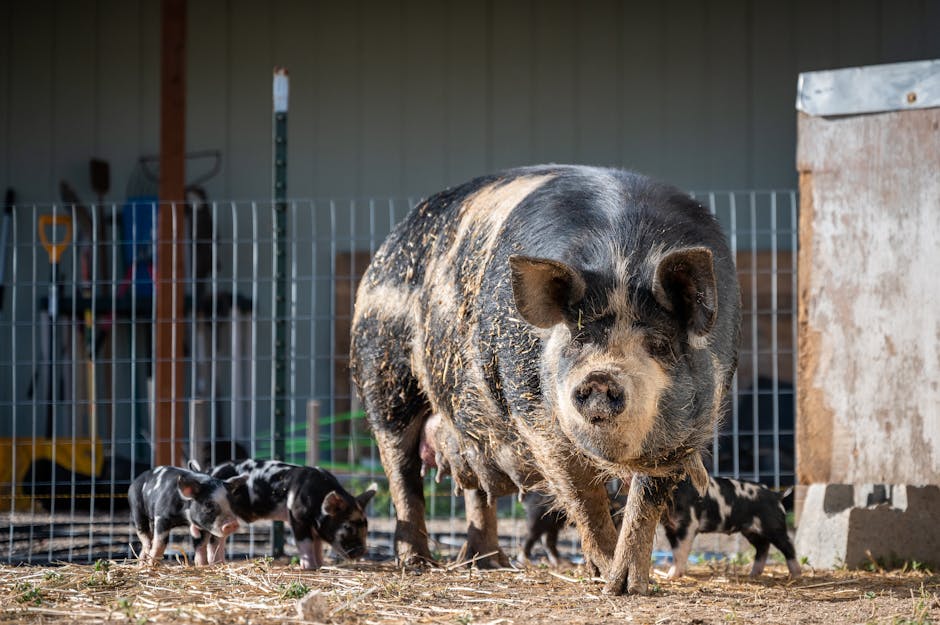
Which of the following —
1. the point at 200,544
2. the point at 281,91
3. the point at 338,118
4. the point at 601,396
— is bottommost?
the point at 200,544

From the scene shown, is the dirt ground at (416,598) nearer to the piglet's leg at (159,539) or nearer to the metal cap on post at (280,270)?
the piglet's leg at (159,539)

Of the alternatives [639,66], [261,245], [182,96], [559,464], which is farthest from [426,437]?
[639,66]

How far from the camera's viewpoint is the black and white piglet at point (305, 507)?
5.23 meters

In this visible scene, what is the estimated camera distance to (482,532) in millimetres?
5367

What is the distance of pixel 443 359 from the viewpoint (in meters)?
A: 4.75

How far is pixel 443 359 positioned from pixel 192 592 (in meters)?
1.29

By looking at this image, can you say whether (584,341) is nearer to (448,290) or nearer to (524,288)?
(524,288)

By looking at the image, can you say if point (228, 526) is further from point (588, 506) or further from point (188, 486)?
point (588, 506)

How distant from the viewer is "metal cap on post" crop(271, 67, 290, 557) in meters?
6.17

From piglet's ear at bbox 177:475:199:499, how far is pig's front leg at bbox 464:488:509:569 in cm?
114

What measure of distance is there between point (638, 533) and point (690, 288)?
902mm

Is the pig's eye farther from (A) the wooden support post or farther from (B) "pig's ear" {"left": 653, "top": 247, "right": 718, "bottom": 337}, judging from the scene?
(A) the wooden support post

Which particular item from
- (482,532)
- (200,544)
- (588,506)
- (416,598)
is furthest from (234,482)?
(588,506)

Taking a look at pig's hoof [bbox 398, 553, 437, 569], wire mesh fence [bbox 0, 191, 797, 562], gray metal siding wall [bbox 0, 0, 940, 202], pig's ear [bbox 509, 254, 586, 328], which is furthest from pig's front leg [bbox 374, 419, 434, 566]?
gray metal siding wall [bbox 0, 0, 940, 202]
